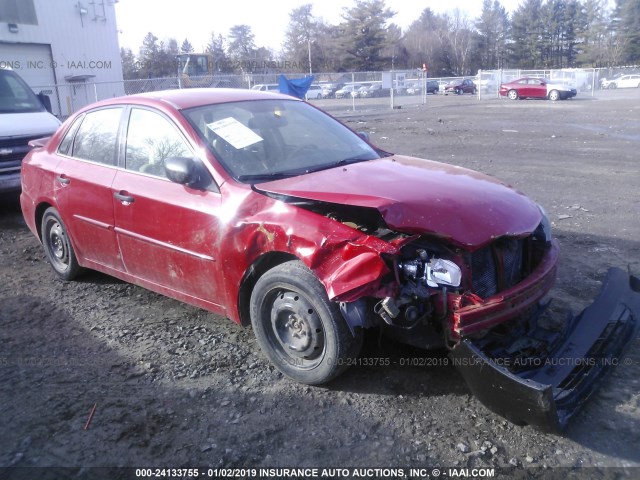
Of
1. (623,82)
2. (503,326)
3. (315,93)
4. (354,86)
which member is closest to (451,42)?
(623,82)

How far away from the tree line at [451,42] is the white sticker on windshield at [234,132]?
6280cm

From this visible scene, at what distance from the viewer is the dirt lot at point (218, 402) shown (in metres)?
2.86

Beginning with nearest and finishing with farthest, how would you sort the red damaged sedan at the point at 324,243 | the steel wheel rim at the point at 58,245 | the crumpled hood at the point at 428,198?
1. the red damaged sedan at the point at 324,243
2. the crumpled hood at the point at 428,198
3. the steel wheel rim at the point at 58,245

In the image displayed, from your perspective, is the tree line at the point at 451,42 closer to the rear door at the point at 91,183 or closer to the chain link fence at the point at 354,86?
the chain link fence at the point at 354,86

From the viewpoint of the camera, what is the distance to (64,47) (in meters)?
27.1

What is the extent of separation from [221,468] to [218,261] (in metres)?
1.34

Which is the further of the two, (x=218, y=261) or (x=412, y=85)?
(x=412, y=85)

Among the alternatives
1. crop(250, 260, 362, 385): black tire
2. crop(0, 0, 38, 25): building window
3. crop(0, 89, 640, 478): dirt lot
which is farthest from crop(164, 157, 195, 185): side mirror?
crop(0, 0, 38, 25): building window

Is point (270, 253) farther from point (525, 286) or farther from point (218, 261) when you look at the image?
point (525, 286)

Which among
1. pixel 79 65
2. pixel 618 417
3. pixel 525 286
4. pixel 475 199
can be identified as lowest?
pixel 618 417

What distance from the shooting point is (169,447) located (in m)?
2.94

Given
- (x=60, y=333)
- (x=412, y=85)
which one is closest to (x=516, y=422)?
(x=60, y=333)

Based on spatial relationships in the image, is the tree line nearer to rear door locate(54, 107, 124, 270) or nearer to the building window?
the building window

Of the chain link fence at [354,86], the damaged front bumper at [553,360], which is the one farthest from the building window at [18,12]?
the damaged front bumper at [553,360]
